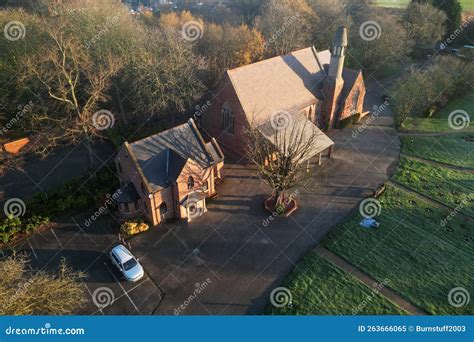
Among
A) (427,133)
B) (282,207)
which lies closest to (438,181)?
(427,133)

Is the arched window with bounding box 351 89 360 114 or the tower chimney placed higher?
the tower chimney

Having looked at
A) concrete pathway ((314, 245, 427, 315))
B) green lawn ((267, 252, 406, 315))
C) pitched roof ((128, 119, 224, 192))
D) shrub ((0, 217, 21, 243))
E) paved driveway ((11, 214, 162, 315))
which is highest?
pitched roof ((128, 119, 224, 192))

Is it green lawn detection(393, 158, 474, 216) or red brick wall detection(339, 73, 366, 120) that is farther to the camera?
red brick wall detection(339, 73, 366, 120)

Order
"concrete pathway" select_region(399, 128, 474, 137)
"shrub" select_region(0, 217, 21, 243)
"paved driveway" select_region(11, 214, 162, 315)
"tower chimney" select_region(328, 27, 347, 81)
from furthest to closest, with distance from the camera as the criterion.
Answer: "concrete pathway" select_region(399, 128, 474, 137), "tower chimney" select_region(328, 27, 347, 81), "shrub" select_region(0, 217, 21, 243), "paved driveway" select_region(11, 214, 162, 315)

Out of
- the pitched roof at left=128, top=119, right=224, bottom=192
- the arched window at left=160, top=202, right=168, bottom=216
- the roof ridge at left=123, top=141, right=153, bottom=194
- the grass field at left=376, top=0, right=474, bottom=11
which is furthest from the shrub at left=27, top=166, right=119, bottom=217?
the grass field at left=376, top=0, right=474, bottom=11

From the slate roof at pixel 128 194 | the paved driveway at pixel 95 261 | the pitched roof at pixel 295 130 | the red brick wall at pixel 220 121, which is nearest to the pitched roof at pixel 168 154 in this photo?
the slate roof at pixel 128 194

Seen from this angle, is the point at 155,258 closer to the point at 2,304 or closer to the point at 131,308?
the point at 131,308

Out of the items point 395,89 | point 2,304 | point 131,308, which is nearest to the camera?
point 2,304

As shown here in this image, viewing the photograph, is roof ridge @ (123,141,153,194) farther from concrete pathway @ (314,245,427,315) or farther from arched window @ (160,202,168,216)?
concrete pathway @ (314,245,427,315)

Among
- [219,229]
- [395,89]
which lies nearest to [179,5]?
[395,89]
